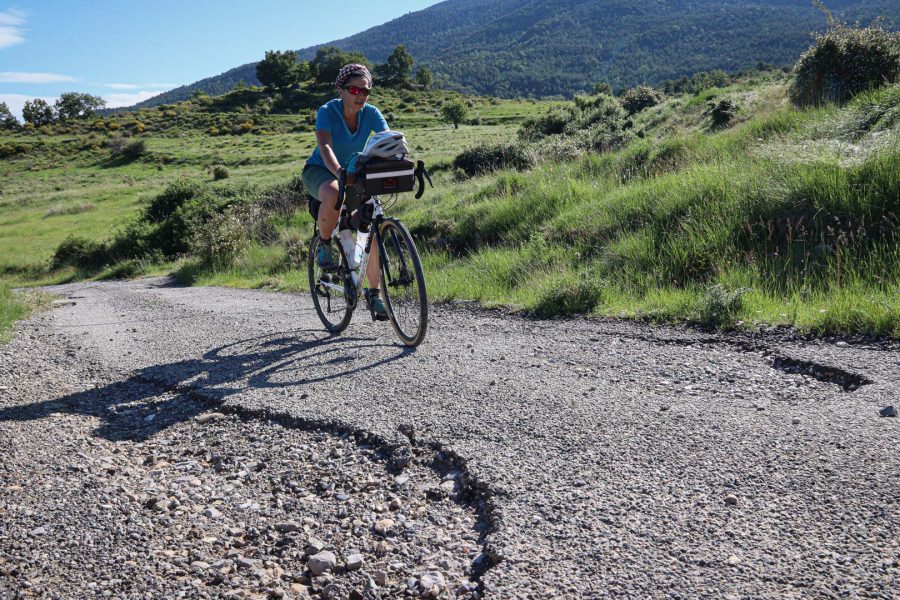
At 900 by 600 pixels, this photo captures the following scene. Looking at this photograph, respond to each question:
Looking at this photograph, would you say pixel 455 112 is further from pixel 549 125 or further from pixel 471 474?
pixel 471 474

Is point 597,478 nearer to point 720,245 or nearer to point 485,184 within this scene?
point 720,245

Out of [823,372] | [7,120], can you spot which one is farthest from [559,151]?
[7,120]

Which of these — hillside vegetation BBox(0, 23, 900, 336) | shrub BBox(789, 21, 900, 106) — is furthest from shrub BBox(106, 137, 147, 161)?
shrub BBox(789, 21, 900, 106)

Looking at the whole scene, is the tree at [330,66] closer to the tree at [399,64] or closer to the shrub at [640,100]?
the tree at [399,64]

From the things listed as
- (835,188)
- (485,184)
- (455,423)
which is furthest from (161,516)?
(485,184)

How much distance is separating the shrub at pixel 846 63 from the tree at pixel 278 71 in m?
113

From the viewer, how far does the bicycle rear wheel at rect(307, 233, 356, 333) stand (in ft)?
18.7

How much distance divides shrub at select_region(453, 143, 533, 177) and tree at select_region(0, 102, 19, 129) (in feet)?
320

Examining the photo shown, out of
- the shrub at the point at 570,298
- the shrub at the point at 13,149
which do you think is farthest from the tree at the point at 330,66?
the shrub at the point at 570,298

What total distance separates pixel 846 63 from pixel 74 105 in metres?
126

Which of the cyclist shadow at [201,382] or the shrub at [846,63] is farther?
the shrub at [846,63]

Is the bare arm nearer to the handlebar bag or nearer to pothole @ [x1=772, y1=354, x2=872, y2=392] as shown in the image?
the handlebar bag

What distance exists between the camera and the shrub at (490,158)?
17656mm

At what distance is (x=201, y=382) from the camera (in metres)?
4.55
